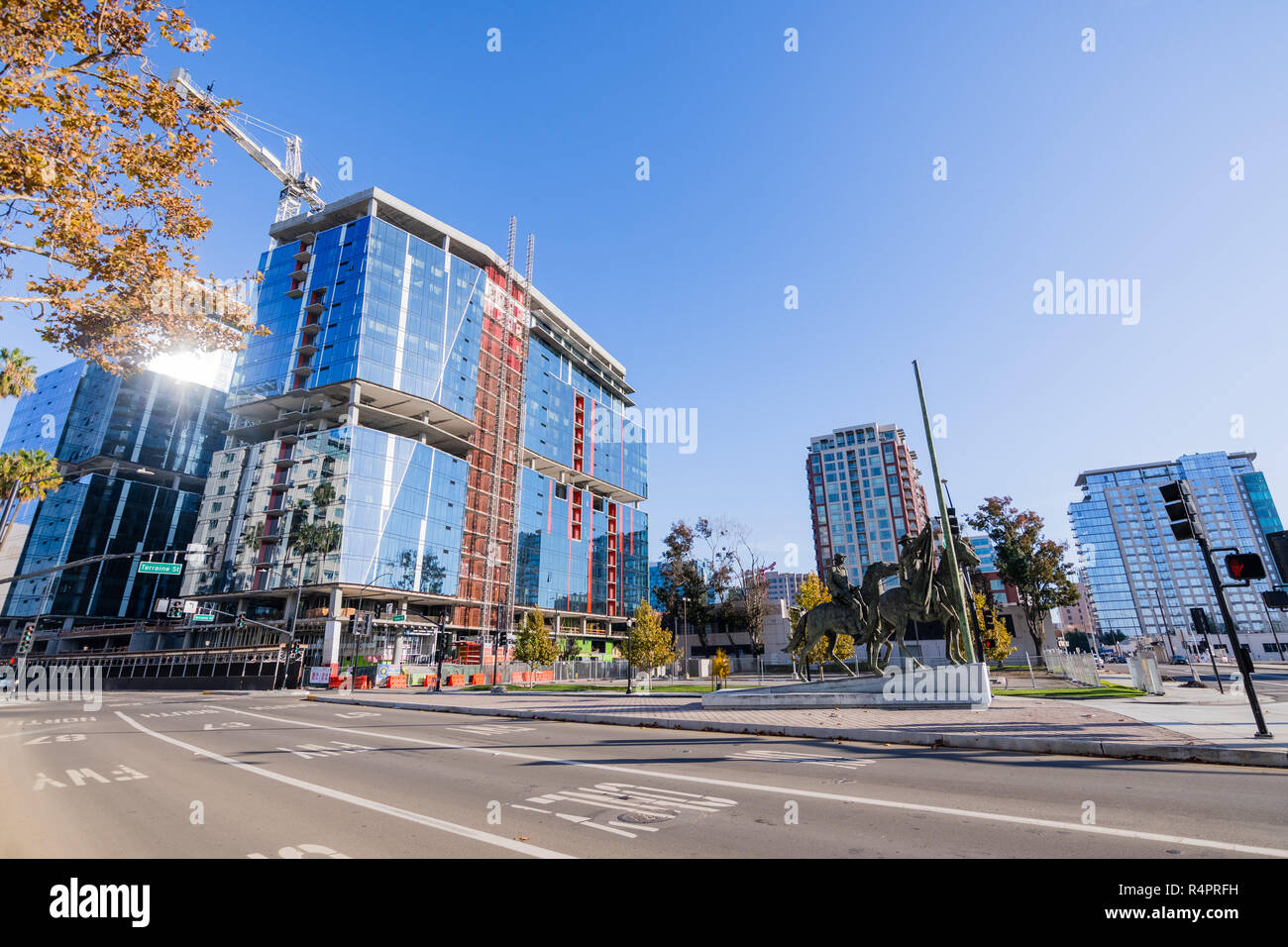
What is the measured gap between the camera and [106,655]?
216ft

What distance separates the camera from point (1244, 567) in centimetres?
1153

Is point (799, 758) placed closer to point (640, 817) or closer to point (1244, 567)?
point (640, 817)

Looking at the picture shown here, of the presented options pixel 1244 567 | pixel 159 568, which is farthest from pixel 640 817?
pixel 159 568

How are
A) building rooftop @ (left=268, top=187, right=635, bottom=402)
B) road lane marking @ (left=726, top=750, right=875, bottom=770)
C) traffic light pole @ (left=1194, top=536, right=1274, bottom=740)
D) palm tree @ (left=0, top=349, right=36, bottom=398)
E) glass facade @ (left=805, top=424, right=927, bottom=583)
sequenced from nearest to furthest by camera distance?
road lane marking @ (left=726, top=750, right=875, bottom=770) → traffic light pole @ (left=1194, top=536, right=1274, bottom=740) → palm tree @ (left=0, top=349, right=36, bottom=398) → building rooftop @ (left=268, top=187, right=635, bottom=402) → glass facade @ (left=805, top=424, right=927, bottom=583)

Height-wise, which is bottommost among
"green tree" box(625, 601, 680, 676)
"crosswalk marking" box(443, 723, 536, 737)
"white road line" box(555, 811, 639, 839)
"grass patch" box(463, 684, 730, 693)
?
"grass patch" box(463, 684, 730, 693)

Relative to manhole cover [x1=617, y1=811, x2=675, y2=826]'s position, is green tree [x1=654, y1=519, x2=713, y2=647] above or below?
above

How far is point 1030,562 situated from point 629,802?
48.2 meters

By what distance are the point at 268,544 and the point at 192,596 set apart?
11.4 metres

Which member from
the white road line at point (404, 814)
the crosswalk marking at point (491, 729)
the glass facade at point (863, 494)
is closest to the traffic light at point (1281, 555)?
the white road line at point (404, 814)

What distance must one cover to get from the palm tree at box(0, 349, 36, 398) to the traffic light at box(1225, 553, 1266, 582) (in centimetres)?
3351

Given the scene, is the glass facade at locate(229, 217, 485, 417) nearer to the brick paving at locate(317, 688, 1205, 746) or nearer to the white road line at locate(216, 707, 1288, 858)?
the brick paving at locate(317, 688, 1205, 746)

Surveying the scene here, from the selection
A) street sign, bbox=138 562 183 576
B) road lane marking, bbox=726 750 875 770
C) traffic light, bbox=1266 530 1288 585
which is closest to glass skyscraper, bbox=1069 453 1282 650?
traffic light, bbox=1266 530 1288 585

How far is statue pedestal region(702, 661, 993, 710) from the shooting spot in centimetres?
1731
